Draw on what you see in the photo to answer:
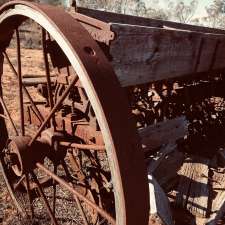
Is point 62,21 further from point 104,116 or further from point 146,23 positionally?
point 146,23

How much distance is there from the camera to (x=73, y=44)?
70.8 inches

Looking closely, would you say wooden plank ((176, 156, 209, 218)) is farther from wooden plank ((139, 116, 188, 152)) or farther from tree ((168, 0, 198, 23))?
tree ((168, 0, 198, 23))

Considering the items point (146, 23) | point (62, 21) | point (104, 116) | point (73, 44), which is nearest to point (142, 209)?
point (104, 116)

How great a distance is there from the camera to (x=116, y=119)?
5.82 feet

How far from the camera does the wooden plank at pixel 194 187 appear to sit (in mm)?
3695

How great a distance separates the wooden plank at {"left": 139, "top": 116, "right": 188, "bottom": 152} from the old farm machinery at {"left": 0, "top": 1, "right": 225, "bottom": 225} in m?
0.01

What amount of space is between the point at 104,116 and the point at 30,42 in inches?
933

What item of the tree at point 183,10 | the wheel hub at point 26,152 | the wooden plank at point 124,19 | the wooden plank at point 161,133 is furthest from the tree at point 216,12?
the wheel hub at point 26,152

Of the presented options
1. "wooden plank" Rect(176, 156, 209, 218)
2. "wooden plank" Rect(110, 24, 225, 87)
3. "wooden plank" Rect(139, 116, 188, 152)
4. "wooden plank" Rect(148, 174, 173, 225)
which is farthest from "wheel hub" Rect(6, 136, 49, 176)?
"wooden plank" Rect(176, 156, 209, 218)

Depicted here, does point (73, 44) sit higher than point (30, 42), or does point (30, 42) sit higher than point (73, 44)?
point (73, 44)

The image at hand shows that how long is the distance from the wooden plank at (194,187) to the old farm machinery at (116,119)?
0.4 inches

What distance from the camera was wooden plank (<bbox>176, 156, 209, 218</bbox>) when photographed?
3.70 m

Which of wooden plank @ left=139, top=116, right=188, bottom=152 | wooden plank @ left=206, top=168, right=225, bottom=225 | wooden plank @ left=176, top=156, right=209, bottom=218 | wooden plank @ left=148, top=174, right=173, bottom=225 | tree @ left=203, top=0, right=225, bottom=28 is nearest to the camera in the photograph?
wooden plank @ left=148, top=174, right=173, bottom=225

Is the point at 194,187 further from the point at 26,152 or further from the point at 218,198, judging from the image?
the point at 26,152
